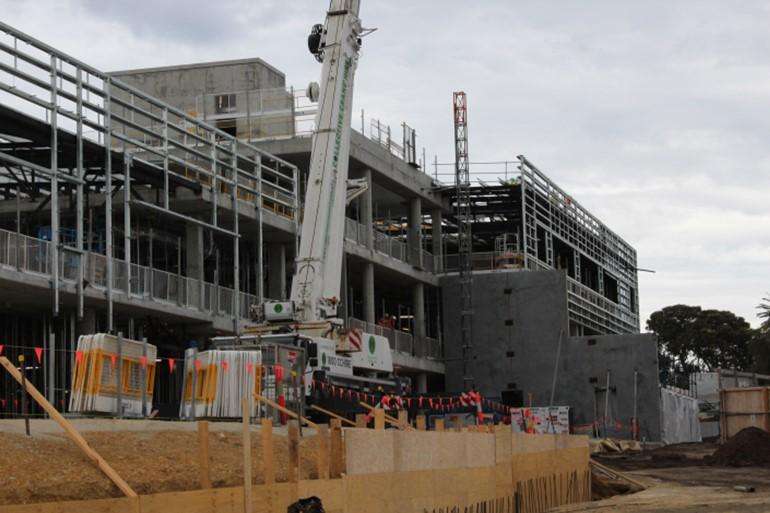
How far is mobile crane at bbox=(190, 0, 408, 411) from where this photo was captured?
31.0m

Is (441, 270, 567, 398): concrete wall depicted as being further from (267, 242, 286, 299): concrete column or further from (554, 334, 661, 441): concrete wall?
(267, 242, 286, 299): concrete column

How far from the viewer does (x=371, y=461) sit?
16344 mm

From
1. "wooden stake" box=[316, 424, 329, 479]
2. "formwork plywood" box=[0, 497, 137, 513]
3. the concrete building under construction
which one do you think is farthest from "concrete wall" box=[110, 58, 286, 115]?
"formwork plywood" box=[0, 497, 137, 513]

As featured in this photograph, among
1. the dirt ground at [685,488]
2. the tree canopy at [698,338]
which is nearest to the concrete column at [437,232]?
the dirt ground at [685,488]

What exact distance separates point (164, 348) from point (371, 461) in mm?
24848

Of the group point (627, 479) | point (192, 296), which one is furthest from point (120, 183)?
point (627, 479)

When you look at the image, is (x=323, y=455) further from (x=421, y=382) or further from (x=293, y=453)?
(x=421, y=382)

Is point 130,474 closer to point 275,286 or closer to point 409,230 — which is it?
point 275,286

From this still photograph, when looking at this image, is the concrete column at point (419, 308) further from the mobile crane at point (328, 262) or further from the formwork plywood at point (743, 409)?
the mobile crane at point (328, 262)

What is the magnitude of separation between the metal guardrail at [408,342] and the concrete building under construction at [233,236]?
112 mm

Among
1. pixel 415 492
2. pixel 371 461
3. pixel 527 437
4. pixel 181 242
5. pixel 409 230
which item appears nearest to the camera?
pixel 371 461

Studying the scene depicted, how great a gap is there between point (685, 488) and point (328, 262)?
1127 cm

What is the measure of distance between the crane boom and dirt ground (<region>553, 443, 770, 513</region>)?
9589 millimetres

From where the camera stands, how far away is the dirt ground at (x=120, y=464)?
39.1 ft
